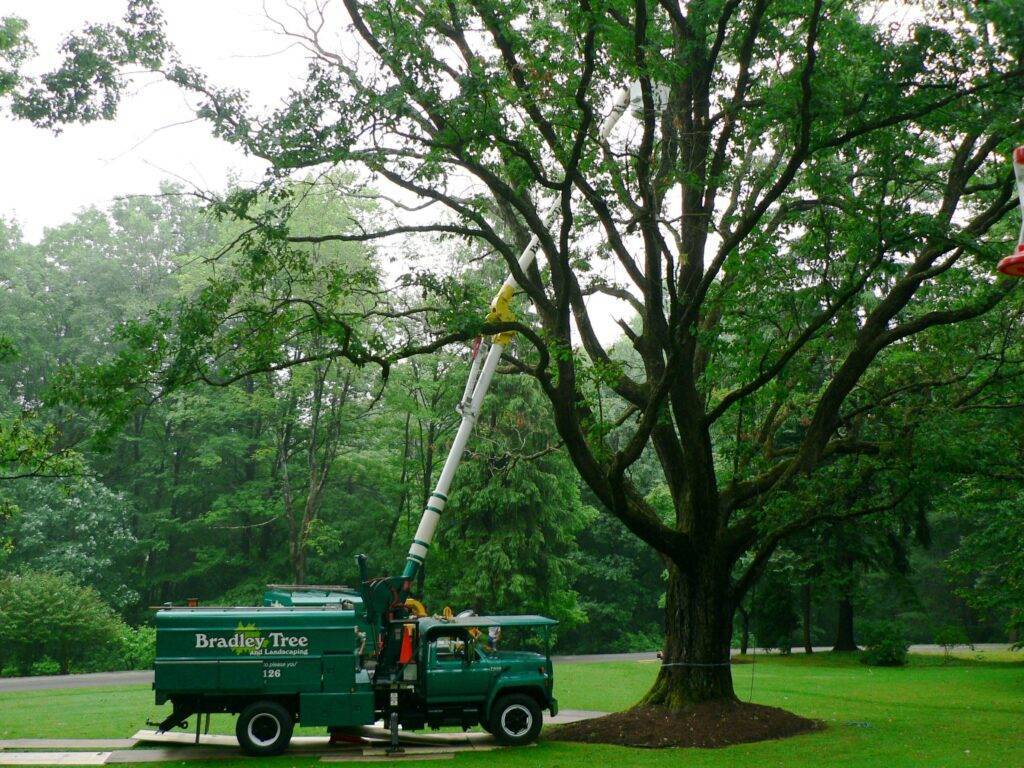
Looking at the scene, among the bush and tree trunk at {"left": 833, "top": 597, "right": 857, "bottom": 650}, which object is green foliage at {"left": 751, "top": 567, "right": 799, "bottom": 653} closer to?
tree trunk at {"left": 833, "top": 597, "right": 857, "bottom": 650}

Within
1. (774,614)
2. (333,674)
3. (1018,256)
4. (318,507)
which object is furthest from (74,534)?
(1018,256)

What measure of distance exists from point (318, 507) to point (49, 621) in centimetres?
1008

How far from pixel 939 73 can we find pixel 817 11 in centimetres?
212

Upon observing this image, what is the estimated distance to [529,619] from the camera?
662 inches

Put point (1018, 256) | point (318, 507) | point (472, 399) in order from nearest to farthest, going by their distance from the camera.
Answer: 1. point (1018, 256)
2. point (472, 399)
3. point (318, 507)

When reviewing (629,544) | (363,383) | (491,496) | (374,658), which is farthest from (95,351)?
(374,658)

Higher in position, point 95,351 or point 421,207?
point 95,351

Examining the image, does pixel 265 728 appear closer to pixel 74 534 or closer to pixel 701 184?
pixel 701 184

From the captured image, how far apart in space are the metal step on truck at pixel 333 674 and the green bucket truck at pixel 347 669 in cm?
2

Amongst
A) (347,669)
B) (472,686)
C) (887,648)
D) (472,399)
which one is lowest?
(887,648)

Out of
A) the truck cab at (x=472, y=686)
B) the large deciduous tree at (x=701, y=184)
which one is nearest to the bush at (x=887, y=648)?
the large deciduous tree at (x=701, y=184)

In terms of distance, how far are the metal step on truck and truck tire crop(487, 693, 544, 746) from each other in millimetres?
16

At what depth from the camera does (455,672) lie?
1617 cm

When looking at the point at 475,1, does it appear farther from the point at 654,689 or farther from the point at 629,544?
the point at 629,544
